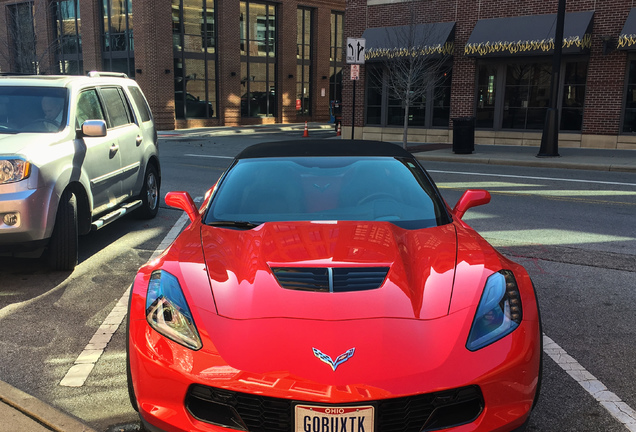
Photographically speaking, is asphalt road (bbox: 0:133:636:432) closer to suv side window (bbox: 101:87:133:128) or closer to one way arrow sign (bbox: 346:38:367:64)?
suv side window (bbox: 101:87:133:128)

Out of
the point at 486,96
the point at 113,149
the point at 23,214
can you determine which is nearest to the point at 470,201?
the point at 23,214

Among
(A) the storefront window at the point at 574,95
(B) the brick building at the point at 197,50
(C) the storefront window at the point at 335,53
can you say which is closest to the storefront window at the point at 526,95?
(A) the storefront window at the point at 574,95

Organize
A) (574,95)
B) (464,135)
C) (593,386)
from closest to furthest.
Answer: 1. (593,386)
2. (464,135)
3. (574,95)

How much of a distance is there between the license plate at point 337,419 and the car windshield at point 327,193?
156 centimetres

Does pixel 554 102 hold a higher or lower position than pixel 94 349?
higher

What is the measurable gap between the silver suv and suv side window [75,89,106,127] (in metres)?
0.01

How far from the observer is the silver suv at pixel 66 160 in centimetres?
530

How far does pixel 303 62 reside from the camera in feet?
139

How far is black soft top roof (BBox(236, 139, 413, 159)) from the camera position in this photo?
14.4 ft

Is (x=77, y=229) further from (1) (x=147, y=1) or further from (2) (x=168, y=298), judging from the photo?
(1) (x=147, y=1)

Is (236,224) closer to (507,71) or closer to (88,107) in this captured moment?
(88,107)

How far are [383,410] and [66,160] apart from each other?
4.64 meters

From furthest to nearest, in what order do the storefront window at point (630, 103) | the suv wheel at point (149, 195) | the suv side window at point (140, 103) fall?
the storefront window at point (630, 103) < the suv side window at point (140, 103) < the suv wheel at point (149, 195)

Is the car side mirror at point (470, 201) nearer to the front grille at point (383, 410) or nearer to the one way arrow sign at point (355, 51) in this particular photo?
the front grille at point (383, 410)
